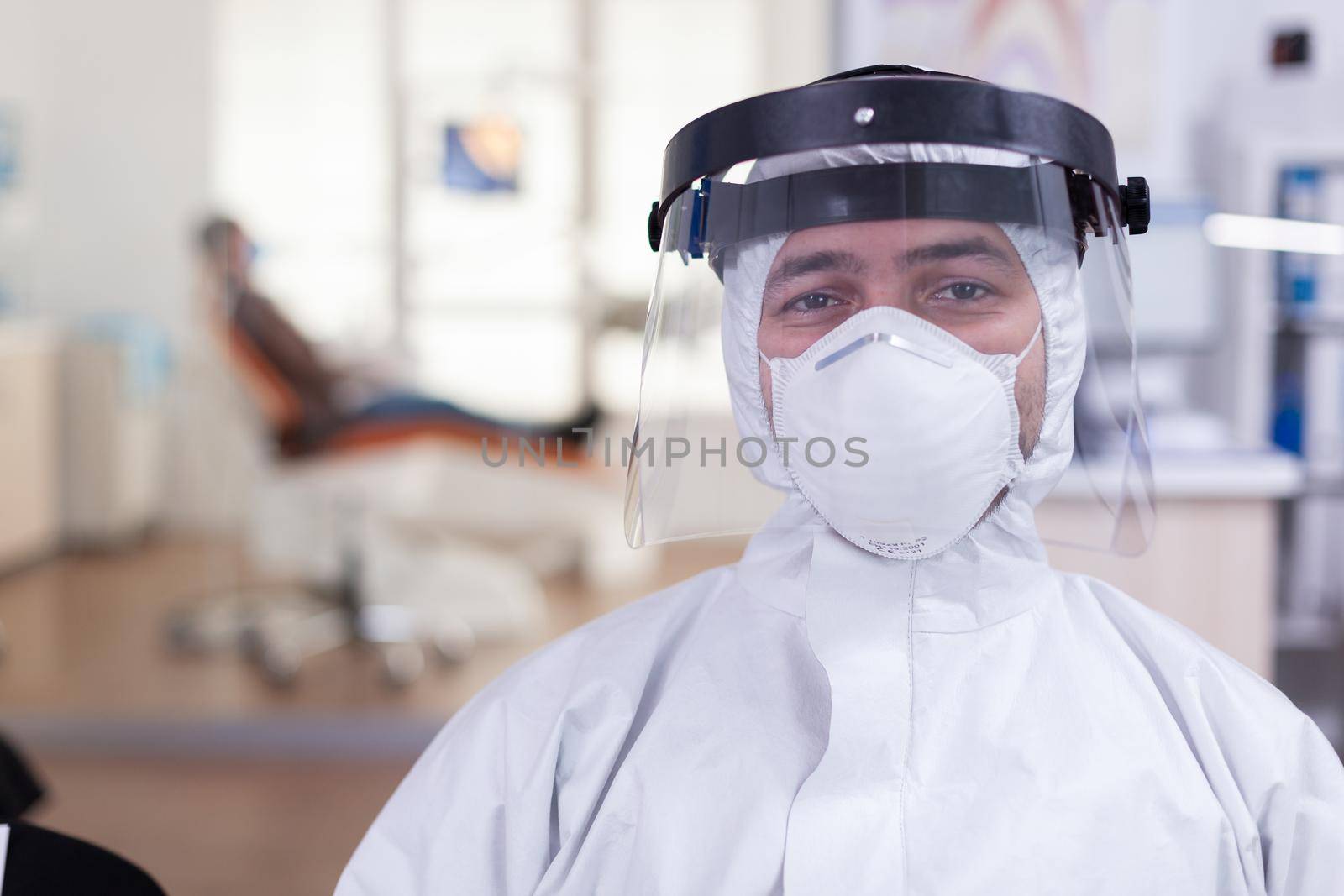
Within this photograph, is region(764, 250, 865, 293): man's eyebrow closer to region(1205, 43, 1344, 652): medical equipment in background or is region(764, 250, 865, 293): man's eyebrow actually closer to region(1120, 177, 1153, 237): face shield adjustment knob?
region(1120, 177, 1153, 237): face shield adjustment knob

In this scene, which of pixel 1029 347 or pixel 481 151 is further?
pixel 481 151

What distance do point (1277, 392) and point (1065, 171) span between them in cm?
179

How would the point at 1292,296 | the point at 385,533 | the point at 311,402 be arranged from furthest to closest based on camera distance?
the point at 385,533
the point at 311,402
the point at 1292,296

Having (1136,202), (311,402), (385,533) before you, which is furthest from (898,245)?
(385,533)

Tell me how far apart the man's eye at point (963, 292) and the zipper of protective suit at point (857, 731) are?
18cm

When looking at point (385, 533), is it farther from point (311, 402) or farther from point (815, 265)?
point (815, 265)

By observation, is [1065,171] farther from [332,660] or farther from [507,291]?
[507,291]

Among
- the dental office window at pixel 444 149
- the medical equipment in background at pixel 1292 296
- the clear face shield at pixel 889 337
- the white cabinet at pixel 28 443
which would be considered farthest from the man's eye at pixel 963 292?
the white cabinet at pixel 28 443

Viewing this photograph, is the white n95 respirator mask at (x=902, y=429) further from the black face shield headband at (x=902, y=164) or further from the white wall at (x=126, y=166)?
the white wall at (x=126, y=166)

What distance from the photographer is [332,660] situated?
9.91ft

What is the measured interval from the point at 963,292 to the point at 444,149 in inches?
157

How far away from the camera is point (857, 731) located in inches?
29.7

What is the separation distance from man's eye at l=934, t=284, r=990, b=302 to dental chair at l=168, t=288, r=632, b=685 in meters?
1.80

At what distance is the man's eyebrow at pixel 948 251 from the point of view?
76 centimetres
